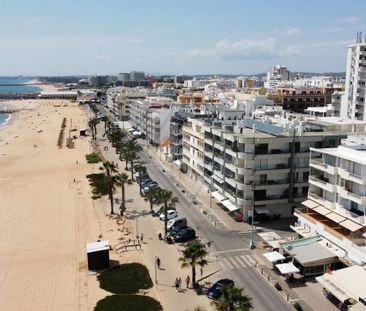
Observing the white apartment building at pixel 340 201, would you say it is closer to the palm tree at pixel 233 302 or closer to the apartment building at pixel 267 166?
the apartment building at pixel 267 166

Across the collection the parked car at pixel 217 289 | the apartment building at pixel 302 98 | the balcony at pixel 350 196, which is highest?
the apartment building at pixel 302 98

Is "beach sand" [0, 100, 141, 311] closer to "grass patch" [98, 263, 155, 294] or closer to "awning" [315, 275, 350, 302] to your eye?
"grass patch" [98, 263, 155, 294]

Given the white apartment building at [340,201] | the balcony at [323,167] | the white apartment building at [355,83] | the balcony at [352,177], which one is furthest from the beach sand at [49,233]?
the white apartment building at [355,83]

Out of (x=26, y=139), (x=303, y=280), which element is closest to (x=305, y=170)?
(x=303, y=280)

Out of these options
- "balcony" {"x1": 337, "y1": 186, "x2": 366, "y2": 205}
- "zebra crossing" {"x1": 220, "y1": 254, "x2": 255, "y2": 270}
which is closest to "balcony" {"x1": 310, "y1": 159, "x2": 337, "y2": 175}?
"balcony" {"x1": 337, "y1": 186, "x2": 366, "y2": 205}

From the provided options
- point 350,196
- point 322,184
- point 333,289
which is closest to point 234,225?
point 322,184

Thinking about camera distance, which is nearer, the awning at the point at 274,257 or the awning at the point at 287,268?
the awning at the point at 287,268
